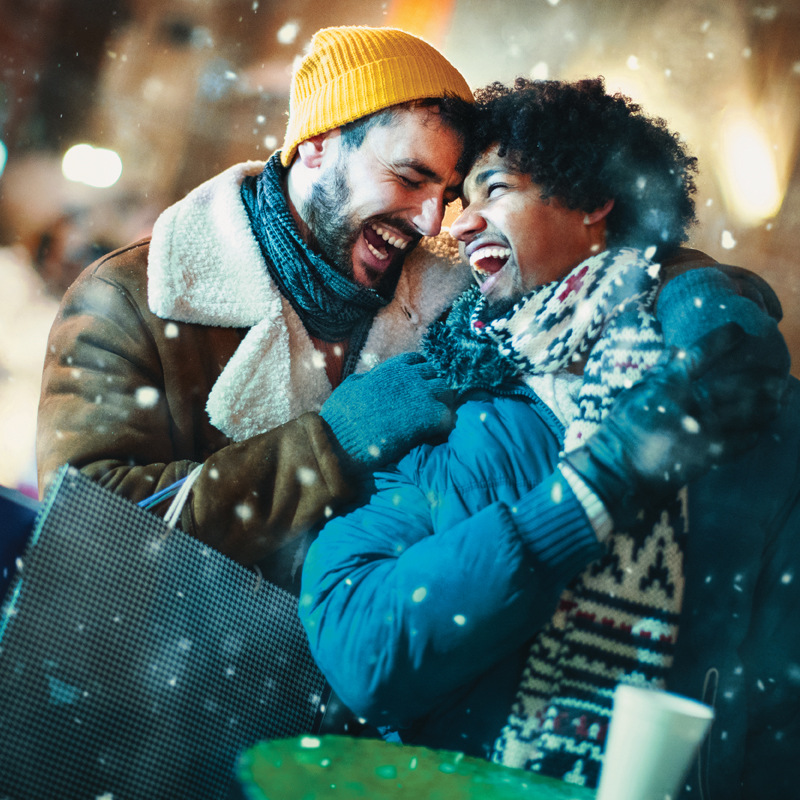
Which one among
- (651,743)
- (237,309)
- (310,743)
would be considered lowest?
(310,743)

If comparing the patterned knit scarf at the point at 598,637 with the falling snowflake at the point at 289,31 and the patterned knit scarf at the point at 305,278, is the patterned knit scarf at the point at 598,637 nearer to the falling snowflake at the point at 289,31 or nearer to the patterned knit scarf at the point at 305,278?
the patterned knit scarf at the point at 305,278

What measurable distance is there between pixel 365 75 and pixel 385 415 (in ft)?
2.03

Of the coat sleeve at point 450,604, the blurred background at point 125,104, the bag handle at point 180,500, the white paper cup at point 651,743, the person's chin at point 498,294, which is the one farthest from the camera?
the blurred background at point 125,104

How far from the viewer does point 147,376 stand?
1.01 metres

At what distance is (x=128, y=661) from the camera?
0.75 meters

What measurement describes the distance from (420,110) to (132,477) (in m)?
0.76

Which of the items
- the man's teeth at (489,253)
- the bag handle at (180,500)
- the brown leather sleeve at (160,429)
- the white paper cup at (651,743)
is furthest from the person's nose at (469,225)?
the white paper cup at (651,743)

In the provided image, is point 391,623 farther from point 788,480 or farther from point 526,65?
point 526,65

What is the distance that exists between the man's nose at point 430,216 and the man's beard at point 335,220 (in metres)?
0.11

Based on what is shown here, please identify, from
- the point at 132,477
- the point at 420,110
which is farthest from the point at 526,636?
the point at 420,110

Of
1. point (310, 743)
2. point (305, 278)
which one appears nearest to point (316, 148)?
point (305, 278)

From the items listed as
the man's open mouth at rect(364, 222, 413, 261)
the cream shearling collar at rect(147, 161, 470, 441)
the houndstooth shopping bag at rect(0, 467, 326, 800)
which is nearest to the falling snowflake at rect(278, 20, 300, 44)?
the cream shearling collar at rect(147, 161, 470, 441)

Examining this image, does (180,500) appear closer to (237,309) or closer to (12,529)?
(12,529)

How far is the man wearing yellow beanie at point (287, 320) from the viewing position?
0.90m
